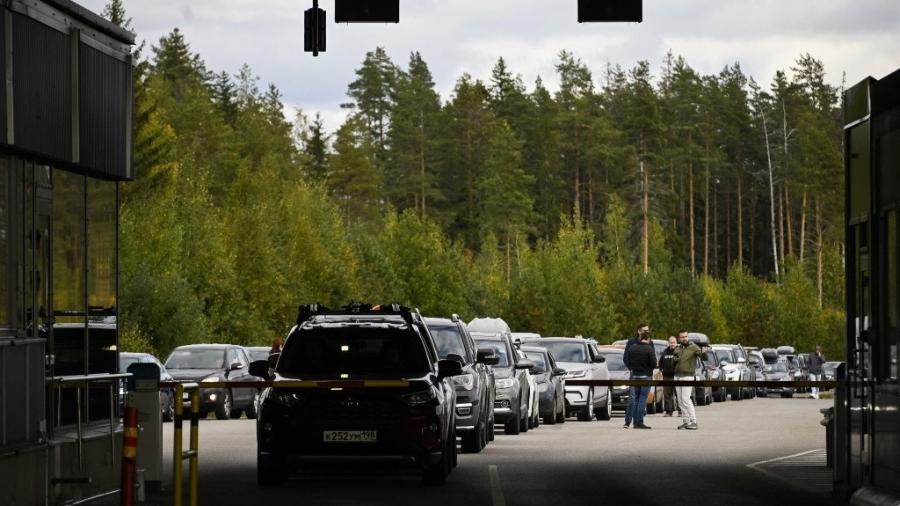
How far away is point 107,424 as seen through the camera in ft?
59.2

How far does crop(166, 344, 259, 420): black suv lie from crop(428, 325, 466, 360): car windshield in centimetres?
1330

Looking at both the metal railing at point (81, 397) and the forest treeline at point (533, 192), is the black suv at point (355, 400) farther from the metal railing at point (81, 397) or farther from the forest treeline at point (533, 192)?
the forest treeline at point (533, 192)

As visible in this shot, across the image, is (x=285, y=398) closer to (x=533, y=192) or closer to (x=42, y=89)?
(x=42, y=89)

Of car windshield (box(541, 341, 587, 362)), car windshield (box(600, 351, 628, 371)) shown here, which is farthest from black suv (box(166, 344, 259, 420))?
car windshield (box(600, 351, 628, 371))

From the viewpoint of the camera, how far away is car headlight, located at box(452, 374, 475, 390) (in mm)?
29172

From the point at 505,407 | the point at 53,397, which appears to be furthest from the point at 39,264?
the point at 505,407

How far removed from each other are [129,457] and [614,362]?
140ft

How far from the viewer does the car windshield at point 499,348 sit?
3694 cm

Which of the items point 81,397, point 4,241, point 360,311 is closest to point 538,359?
point 360,311

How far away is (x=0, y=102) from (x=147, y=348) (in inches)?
→ 2107

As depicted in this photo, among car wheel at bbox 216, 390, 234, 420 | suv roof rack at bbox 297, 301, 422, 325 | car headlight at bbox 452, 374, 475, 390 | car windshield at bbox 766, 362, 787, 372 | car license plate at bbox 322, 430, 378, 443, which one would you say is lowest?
car windshield at bbox 766, 362, 787, 372

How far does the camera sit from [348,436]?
70.1 ft

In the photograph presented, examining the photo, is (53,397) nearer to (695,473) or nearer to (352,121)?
(695,473)

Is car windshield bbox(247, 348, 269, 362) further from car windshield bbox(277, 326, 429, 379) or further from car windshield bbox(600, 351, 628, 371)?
car windshield bbox(277, 326, 429, 379)
